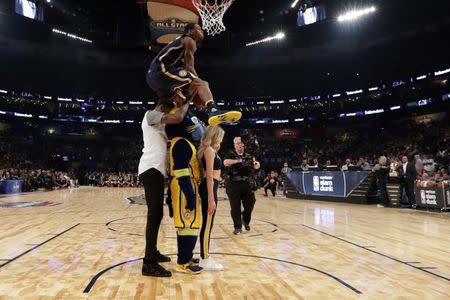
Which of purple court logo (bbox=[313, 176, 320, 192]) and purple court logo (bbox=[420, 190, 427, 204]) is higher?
purple court logo (bbox=[313, 176, 320, 192])

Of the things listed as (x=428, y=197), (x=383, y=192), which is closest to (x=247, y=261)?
(x=428, y=197)

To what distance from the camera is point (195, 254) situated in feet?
15.1

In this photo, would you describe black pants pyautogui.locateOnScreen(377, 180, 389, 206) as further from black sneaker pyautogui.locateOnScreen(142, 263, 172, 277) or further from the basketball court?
black sneaker pyautogui.locateOnScreen(142, 263, 172, 277)

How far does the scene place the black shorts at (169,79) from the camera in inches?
134

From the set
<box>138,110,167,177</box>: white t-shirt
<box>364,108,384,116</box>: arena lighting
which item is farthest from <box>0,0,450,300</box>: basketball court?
<box>364,108,384,116</box>: arena lighting

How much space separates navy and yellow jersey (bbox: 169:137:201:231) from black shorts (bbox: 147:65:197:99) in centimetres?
51

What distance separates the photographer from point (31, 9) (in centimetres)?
2323

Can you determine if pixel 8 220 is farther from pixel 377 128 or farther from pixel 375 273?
pixel 377 128

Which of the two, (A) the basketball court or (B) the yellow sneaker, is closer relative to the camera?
(A) the basketball court

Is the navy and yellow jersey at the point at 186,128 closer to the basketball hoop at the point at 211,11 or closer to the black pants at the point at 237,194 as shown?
the black pants at the point at 237,194

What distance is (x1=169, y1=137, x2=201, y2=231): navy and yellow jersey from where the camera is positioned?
347 centimetres

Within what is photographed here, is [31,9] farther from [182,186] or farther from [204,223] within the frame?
[182,186]

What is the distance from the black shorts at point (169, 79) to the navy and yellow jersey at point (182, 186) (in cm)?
51

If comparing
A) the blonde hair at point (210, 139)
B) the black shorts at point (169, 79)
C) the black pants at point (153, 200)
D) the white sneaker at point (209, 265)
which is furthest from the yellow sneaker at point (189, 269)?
the black shorts at point (169, 79)
